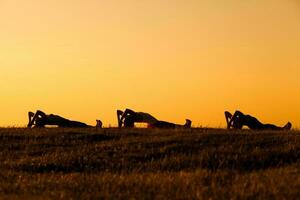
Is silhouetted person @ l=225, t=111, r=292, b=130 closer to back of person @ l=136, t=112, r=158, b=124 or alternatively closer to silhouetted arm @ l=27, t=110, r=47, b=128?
back of person @ l=136, t=112, r=158, b=124

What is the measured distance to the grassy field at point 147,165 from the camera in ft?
54.4

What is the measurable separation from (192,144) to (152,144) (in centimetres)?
180

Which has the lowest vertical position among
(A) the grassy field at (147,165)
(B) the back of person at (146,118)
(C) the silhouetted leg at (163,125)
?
(A) the grassy field at (147,165)

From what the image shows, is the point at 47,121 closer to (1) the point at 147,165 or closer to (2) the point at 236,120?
(2) the point at 236,120

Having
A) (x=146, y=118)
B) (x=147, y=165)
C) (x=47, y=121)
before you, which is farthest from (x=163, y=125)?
(x=147, y=165)

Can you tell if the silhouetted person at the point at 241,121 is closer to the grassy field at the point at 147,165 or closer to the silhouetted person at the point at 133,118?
the silhouetted person at the point at 133,118

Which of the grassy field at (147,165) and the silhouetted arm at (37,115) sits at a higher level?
the silhouetted arm at (37,115)

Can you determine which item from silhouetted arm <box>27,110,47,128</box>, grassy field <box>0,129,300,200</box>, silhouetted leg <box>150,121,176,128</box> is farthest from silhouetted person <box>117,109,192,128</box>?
grassy field <box>0,129,300,200</box>

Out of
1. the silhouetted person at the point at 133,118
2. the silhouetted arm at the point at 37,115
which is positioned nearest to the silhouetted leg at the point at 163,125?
the silhouetted person at the point at 133,118

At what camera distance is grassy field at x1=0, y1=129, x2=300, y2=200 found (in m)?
16.6

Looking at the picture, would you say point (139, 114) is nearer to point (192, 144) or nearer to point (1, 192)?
point (192, 144)

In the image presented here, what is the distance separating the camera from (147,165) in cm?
2425

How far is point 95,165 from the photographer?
2497 centimetres

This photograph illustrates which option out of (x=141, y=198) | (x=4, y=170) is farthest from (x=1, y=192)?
(x=4, y=170)
